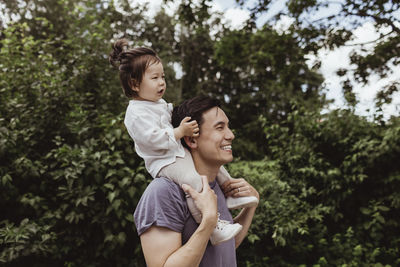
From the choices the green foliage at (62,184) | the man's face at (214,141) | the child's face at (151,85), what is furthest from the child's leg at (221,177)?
the green foliage at (62,184)

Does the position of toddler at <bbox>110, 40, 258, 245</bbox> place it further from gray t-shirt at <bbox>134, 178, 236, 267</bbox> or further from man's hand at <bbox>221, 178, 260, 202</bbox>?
man's hand at <bbox>221, 178, 260, 202</bbox>

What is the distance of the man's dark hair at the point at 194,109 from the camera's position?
70.3 inches

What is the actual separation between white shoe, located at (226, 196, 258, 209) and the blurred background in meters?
1.84

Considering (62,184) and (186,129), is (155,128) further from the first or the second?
(62,184)

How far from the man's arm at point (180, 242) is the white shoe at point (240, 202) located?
1.28 feet

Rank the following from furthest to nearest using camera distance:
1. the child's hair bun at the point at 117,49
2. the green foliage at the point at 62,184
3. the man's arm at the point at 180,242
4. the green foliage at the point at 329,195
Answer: the green foliage at the point at 329,195 < the green foliage at the point at 62,184 < the child's hair bun at the point at 117,49 < the man's arm at the point at 180,242

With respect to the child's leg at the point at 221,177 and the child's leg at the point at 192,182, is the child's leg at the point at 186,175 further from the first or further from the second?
the child's leg at the point at 221,177

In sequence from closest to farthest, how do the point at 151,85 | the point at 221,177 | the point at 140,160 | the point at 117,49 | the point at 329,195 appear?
the point at 151,85 < the point at 117,49 < the point at 221,177 < the point at 140,160 < the point at 329,195

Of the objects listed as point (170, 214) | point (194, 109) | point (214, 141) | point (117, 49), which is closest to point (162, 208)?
point (170, 214)

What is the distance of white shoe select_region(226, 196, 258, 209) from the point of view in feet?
6.18

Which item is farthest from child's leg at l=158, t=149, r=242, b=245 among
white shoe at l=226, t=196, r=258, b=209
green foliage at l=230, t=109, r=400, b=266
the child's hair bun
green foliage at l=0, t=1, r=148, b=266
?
green foliage at l=230, t=109, r=400, b=266

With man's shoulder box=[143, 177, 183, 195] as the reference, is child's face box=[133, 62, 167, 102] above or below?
above

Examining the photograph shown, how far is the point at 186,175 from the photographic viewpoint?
5.33 ft

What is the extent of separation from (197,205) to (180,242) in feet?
0.55
